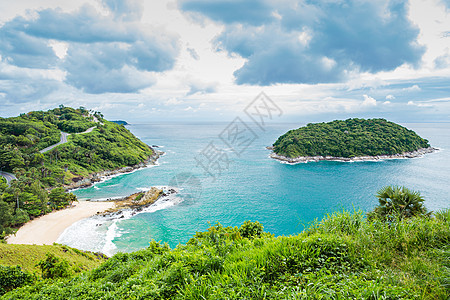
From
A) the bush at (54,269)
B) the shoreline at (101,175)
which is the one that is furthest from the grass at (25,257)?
the shoreline at (101,175)

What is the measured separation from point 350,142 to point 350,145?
7.35 ft

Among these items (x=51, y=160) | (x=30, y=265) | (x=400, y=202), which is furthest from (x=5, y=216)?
(x=400, y=202)

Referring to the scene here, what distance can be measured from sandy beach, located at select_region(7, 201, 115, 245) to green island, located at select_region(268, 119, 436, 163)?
188ft

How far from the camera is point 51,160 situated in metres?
53.5

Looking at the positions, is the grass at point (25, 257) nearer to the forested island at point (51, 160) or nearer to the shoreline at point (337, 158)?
the forested island at point (51, 160)

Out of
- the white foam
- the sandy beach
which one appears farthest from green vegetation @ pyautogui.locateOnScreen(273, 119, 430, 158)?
the sandy beach

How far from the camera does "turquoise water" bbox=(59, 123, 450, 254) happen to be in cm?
2975

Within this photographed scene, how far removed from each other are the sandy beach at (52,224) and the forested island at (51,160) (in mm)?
1241

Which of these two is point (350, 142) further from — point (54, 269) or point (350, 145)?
point (54, 269)

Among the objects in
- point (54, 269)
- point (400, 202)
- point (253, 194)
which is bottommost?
point (253, 194)

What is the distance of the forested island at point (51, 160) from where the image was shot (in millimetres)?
31594

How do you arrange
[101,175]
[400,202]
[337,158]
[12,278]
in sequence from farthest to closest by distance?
1. [337,158]
2. [101,175]
3. [12,278]
4. [400,202]

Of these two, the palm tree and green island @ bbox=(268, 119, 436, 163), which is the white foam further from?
green island @ bbox=(268, 119, 436, 163)

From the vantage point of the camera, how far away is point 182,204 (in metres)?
39.4
